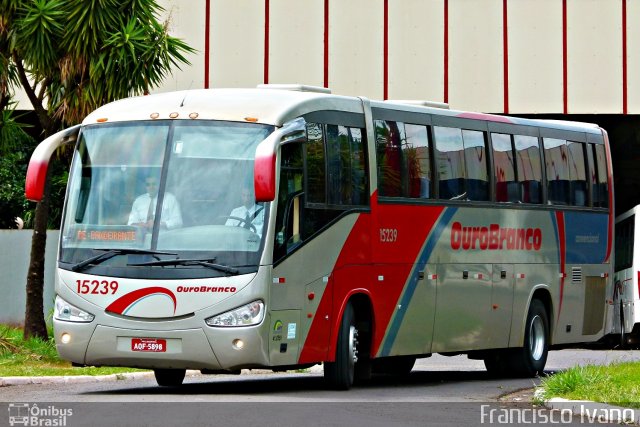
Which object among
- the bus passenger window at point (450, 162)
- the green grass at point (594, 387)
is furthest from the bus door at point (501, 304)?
the green grass at point (594, 387)

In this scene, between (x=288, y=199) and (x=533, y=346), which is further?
(x=533, y=346)

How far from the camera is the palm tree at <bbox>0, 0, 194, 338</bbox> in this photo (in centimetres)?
2217

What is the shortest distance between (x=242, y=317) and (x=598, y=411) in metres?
3.84

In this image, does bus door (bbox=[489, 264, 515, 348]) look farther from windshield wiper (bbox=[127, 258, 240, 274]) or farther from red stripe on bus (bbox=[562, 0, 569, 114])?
red stripe on bus (bbox=[562, 0, 569, 114])

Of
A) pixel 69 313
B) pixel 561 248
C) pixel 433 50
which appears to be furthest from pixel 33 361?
pixel 433 50

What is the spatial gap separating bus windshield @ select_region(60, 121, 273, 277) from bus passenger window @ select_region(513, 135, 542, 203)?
6362mm

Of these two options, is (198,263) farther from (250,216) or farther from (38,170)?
(38,170)

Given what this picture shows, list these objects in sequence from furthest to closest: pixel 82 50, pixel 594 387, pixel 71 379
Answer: pixel 82 50 → pixel 71 379 → pixel 594 387

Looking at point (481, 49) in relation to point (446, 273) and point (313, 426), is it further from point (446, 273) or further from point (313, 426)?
point (313, 426)

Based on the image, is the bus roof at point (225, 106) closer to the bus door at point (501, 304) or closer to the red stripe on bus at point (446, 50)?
the bus door at point (501, 304)

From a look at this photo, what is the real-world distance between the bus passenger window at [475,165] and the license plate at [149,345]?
5.92 metres

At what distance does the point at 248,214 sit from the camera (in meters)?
15.3

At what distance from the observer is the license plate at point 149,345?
49.4 ft

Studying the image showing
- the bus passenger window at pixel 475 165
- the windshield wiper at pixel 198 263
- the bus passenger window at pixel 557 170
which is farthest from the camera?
the bus passenger window at pixel 557 170
